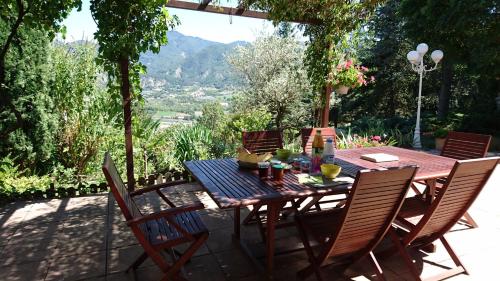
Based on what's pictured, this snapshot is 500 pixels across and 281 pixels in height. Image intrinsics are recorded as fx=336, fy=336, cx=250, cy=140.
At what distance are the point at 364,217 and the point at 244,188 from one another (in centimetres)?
80

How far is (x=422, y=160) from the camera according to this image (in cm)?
318

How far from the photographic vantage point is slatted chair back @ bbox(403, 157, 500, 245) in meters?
2.24

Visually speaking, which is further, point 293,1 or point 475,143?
point 293,1

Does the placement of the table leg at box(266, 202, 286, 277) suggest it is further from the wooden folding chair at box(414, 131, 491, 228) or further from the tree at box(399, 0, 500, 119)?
the tree at box(399, 0, 500, 119)

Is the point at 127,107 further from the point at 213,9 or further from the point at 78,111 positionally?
the point at 213,9

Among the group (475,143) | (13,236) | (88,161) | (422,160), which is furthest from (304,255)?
(88,161)

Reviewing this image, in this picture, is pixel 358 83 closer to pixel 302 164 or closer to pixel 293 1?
pixel 293 1

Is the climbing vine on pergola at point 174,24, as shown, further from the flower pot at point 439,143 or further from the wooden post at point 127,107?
the flower pot at point 439,143

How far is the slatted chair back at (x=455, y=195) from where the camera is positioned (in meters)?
2.24

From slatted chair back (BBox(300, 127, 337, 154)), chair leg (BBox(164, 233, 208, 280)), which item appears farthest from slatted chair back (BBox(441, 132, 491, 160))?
chair leg (BBox(164, 233, 208, 280))

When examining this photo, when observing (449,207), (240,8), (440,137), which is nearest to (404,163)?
(449,207)

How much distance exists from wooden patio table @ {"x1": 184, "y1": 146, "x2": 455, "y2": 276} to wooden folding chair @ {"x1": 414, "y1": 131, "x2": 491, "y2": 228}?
609mm

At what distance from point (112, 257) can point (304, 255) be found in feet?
5.22

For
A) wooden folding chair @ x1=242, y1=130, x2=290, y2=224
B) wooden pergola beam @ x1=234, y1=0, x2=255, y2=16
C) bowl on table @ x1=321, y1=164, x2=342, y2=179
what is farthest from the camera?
wooden pergola beam @ x1=234, y1=0, x2=255, y2=16
